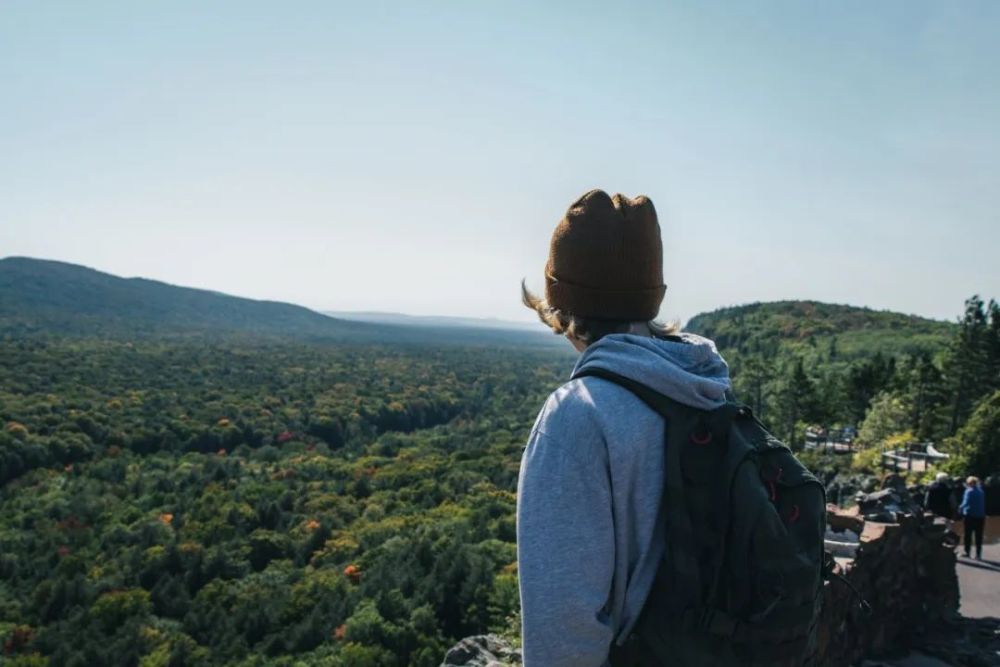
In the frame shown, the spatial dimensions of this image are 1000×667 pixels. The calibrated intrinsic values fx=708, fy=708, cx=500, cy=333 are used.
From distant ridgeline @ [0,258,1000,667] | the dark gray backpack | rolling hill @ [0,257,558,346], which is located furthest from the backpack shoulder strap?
rolling hill @ [0,257,558,346]

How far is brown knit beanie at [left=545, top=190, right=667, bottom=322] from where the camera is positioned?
1535 mm

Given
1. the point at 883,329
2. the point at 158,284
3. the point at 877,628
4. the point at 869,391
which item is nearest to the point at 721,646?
the point at 877,628

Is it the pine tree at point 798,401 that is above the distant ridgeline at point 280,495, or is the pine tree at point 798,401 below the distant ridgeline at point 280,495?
above

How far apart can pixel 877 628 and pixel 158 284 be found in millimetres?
167787

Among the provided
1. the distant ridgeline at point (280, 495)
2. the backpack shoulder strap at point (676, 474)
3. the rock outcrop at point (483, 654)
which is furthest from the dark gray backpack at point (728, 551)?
the distant ridgeline at point (280, 495)

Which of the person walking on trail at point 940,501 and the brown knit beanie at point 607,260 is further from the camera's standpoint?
the person walking on trail at point 940,501

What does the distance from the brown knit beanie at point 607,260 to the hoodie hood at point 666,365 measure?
0.10 metres

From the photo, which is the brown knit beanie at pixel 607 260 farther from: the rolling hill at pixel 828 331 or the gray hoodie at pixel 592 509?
the rolling hill at pixel 828 331

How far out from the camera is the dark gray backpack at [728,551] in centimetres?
131

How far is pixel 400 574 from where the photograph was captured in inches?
559

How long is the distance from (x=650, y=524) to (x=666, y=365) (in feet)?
1.03

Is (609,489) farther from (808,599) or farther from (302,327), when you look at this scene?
(302,327)

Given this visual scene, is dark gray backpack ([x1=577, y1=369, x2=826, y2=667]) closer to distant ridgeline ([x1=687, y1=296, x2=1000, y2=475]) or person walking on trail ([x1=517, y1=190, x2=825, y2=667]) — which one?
person walking on trail ([x1=517, y1=190, x2=825, y2=667])

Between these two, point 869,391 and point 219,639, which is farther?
point 869,391
